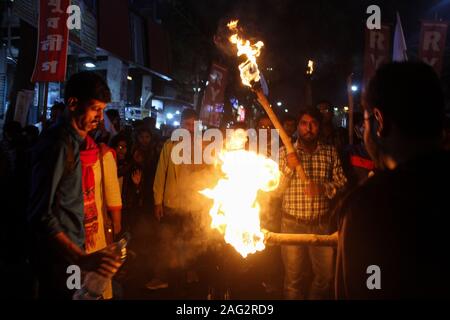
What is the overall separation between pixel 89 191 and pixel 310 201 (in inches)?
114

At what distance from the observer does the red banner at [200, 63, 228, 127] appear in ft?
34.2

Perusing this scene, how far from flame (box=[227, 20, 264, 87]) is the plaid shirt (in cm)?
130

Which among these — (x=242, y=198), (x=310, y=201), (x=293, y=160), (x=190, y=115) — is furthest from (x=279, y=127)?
(x=190, y=115)

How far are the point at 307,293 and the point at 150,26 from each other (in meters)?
18.1

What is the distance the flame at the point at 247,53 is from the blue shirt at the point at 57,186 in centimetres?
233

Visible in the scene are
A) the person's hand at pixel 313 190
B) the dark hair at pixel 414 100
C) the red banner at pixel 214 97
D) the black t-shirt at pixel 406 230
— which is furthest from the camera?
the red banner at pixel 214 97

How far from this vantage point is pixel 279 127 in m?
3.98

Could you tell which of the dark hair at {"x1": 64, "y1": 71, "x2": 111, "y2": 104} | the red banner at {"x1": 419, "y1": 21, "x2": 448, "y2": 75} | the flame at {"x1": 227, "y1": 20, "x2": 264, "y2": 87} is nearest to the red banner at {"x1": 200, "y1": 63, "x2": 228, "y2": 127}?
the flame at {"x1": 227, "y1": 20, "x2": 264, "y2": 87}

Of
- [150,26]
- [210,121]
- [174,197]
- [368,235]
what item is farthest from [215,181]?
[150,26]

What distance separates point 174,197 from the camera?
5.52 metres

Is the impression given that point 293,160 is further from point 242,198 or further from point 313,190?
point 242,198

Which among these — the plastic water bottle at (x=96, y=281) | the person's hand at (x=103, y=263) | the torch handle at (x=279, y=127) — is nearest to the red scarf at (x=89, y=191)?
the plastic water bottle at (x=96, y=281)

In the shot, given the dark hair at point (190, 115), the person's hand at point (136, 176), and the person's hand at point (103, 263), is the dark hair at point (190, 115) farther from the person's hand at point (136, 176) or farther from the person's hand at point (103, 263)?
the person's hand at point (103, 263)

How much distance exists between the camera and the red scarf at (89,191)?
9.72 feet
